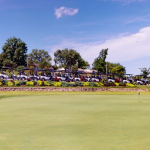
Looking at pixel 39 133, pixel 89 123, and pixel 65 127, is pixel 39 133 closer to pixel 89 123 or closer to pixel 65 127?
pixel 65 127

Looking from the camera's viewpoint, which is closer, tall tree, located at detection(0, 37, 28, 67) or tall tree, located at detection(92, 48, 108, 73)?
tall tree, located at detection(92, 48, 108, 73)

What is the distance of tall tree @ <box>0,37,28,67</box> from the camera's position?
84875mm

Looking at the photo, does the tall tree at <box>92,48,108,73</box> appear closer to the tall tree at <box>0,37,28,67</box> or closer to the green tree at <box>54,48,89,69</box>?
the green tree at <box>54,48,89,69</box>

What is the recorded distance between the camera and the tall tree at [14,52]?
84.9 m

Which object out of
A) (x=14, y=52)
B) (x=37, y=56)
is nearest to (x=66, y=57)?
(x=37, y=56)

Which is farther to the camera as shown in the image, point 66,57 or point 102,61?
point 66,57

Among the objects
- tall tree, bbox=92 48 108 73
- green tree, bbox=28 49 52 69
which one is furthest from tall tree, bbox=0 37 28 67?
tall tree, bbox=92 48 108 73

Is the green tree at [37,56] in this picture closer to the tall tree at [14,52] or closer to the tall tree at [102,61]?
the tall tree at [14,52]

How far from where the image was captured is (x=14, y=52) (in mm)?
86062

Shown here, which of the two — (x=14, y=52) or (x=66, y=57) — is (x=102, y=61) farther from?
(x=14, y=52)

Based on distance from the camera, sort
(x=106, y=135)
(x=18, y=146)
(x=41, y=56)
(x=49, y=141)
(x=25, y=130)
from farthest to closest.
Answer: (x=41, y=56) < (x=25, y=130) < (x=106, y=135) < (x=49, y=141) < (x=18, y=146)

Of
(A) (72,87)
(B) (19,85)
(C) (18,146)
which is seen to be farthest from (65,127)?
(B) (19,85)

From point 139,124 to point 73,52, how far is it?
293 feet

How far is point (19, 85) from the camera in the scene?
31141mm
